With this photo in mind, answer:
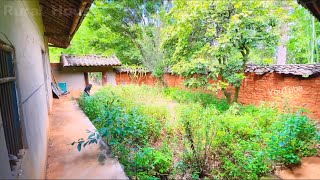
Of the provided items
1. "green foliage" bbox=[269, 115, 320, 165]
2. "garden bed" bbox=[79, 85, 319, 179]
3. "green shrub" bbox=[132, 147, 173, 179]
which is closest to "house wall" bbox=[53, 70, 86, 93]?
"garden bed" bbox=[79, 85, 319, 179]

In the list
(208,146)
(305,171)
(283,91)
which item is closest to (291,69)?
(283,91)

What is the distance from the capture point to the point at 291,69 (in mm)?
7434

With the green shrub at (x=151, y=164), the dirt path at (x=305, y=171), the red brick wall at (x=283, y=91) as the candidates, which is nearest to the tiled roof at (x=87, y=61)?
the red brick wall at (x=283, y=91)

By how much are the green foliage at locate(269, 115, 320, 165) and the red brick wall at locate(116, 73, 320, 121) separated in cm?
192

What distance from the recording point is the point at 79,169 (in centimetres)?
274

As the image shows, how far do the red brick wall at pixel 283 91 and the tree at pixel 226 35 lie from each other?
0.71m

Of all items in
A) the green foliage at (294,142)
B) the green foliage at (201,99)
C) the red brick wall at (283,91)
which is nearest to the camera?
the green foliage at (294,142)

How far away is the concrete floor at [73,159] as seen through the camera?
2.62 m

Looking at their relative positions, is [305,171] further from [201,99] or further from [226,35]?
[201,99]

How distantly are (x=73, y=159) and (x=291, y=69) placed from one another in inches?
296

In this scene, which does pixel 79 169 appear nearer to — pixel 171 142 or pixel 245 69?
pixel 171 142

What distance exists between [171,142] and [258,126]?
2547 mm

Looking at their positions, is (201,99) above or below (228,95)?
below

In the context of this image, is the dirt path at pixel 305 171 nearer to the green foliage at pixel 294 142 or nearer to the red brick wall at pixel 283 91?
the green foliage at pixel 294 142
